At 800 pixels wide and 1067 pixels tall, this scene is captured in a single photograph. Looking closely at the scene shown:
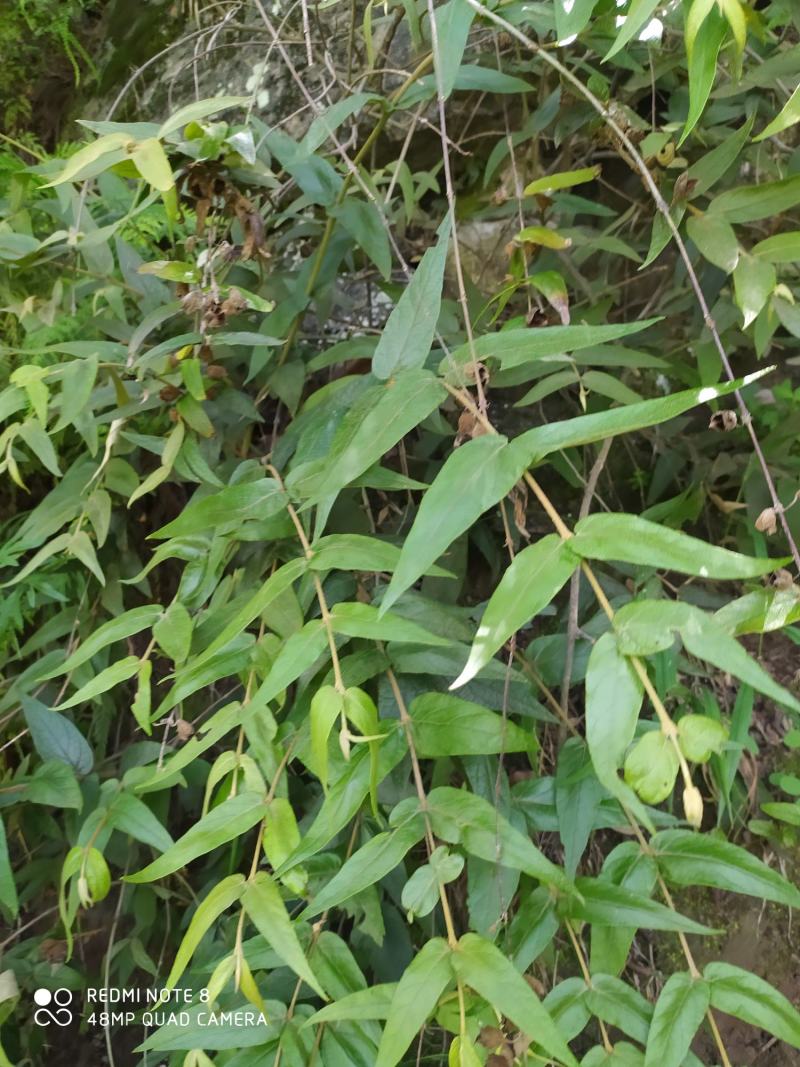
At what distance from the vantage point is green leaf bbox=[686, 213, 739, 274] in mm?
649

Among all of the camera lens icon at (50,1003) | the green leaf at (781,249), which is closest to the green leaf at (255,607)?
the green leaf at (781,249)

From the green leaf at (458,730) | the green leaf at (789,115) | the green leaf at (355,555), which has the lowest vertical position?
the green leaf at (458,730)

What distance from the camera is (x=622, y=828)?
2.14 feet

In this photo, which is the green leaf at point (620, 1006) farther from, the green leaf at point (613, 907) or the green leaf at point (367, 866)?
the green leaf at point (367, 866)

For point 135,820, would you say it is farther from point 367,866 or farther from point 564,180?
point 564,180

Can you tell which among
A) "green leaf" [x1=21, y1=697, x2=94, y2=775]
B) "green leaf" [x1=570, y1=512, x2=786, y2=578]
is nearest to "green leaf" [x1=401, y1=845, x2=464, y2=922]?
"green leaf" [x1=570, y1=512, x2=786, y2=578]

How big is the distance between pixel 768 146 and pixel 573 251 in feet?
0.92

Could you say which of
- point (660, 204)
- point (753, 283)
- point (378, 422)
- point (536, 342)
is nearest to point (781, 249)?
point (753, 283)

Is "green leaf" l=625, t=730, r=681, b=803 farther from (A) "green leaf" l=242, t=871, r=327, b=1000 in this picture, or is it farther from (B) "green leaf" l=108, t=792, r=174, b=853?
(B) "green leaf" l=108, t=792, r=174, b=853

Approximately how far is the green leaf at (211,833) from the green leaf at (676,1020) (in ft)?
0.93

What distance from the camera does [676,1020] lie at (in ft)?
1.67

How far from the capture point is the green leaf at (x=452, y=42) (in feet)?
1.80

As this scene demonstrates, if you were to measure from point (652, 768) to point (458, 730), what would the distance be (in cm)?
19

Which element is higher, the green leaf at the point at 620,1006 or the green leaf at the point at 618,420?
the green leaf at the point at 618,420
